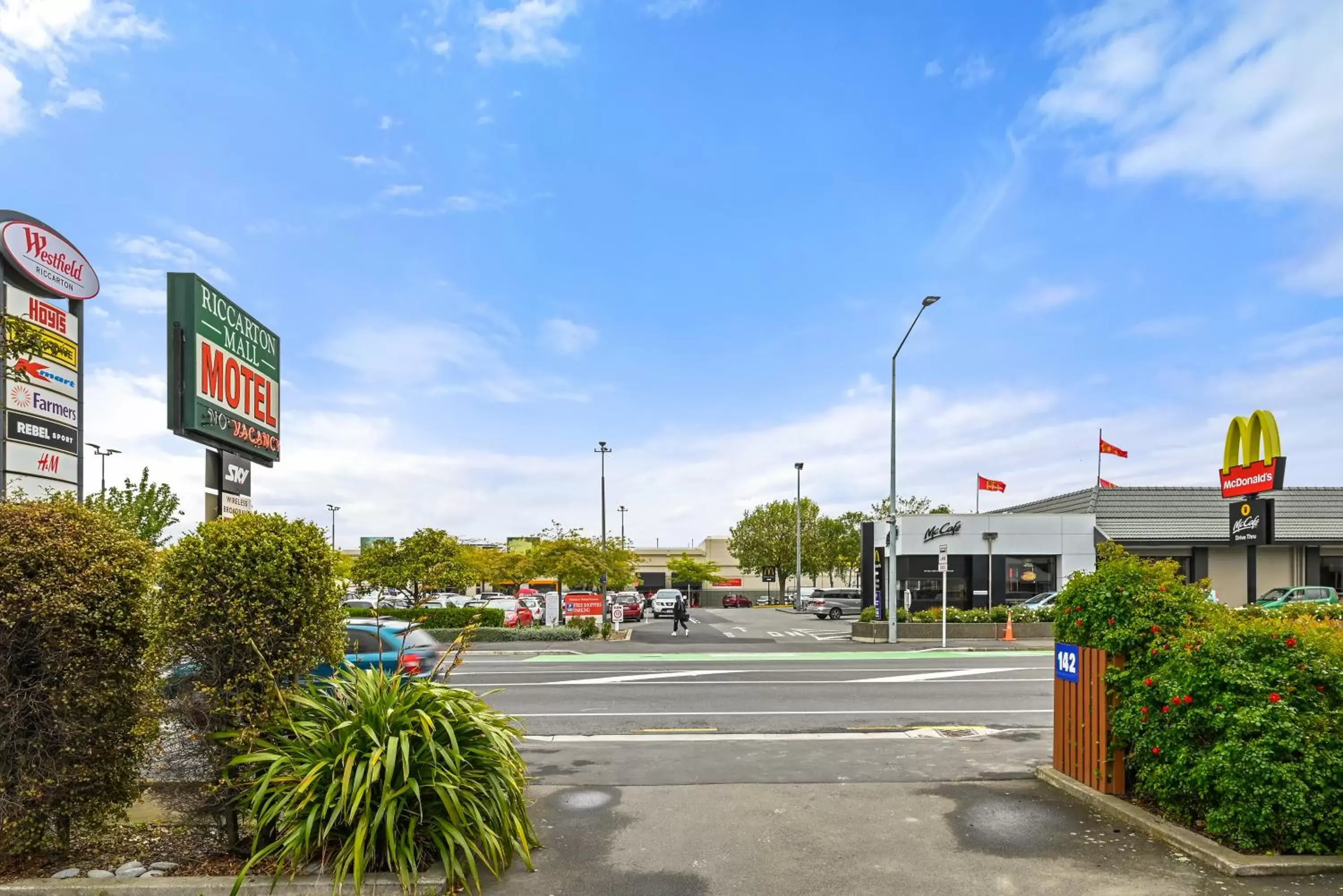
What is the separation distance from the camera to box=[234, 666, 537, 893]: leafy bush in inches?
201

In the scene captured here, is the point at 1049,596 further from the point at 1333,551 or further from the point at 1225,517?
the point at 1333,551

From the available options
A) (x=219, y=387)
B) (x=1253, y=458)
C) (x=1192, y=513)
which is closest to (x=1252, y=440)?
(x=1253, y=458)

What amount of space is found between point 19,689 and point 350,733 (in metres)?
1.86

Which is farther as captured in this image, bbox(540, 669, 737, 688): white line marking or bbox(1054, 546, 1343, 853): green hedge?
bbox(540, 669, 737, 688): white line marking

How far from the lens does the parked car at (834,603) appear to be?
4291cm

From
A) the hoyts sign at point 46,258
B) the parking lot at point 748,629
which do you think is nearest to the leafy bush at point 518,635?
the parking lot at point 748,629

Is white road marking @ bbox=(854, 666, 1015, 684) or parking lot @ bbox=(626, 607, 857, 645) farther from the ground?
white road marking @ bbox=(854, 666, 1015, 684)

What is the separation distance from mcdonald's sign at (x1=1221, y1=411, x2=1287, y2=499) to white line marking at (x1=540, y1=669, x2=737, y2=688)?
23158mm

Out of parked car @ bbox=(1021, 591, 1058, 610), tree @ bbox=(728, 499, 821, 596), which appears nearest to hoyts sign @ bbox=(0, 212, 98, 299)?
parked car @ bbox=(1021, 591, 1058, 610)

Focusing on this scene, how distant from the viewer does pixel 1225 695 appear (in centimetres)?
576

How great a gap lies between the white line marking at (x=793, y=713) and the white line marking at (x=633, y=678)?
11.0ft

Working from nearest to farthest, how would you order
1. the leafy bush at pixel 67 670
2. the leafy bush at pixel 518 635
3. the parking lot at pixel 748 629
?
the leafy bush at pixel 67 670 < the leafy bush at pixel 518 635 < the parking lot at pixel 748 629

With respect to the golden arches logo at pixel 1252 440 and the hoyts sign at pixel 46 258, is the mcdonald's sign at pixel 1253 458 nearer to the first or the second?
the golden arches logo at pixel 1252 440

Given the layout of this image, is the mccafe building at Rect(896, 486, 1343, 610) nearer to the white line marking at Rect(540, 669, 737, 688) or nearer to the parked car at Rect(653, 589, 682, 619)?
the parked car at Rect(653, 589, 682, 619)
